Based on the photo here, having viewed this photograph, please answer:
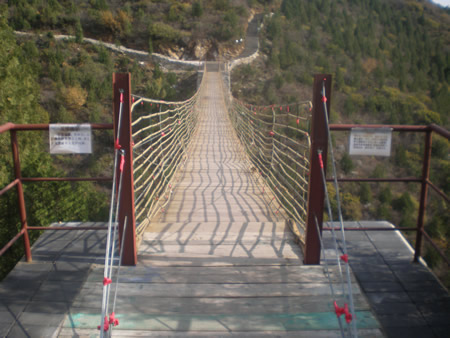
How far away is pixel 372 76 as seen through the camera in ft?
149

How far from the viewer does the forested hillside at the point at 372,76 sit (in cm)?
2655

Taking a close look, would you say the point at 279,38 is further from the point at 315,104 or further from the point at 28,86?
the point at 315,104

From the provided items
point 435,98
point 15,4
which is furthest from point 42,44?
point 435,98

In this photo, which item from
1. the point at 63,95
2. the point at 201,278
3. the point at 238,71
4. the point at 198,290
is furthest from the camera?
the point at 238,71

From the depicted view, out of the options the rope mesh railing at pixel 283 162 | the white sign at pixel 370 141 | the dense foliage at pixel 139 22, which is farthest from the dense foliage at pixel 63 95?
the white sign at pixel 370 141

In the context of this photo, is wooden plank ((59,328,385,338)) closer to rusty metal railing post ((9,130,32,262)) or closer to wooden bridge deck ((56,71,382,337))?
wooden bridge deck ((56,71,382,337))

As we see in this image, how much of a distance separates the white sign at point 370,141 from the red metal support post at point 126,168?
119cm

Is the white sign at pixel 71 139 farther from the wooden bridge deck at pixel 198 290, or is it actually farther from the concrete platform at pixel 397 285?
the concrete platform at pixel 397 285

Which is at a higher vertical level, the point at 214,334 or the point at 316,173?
the point at 316,173

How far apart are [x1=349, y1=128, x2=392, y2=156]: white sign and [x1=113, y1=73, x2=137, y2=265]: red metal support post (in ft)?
3.91

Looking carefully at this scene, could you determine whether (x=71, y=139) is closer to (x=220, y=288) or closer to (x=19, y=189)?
(x=19, y=189)

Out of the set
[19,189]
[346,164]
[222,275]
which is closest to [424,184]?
[222,275]

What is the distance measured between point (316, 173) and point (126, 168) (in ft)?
3.40

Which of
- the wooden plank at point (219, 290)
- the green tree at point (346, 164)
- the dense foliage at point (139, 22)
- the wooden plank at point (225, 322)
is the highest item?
the dense foliage at point (139, 22)
